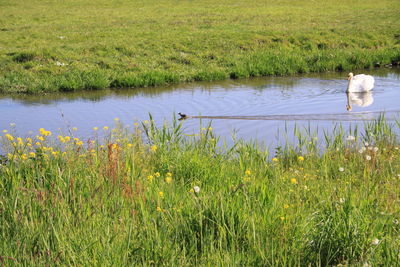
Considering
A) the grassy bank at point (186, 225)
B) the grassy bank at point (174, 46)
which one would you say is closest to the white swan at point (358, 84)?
the grassy bank at point (174, 46)

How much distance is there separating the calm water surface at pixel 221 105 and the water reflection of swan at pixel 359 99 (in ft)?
0.08

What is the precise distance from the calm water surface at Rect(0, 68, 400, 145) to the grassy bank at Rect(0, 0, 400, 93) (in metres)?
1.15

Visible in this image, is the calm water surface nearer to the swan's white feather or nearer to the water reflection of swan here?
the water reflection of swan

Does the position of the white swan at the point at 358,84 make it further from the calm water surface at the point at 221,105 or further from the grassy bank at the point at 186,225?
the grassy bank at the point at 186,225

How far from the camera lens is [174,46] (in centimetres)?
2391

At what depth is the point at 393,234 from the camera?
190 inches

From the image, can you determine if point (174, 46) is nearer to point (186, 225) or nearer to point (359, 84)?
point (359, 84)

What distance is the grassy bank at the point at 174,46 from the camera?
18984 mm

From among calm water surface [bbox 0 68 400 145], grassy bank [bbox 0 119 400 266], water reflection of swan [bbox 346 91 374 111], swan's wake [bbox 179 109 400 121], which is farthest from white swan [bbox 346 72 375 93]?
grassy bank [bbox 0 119 400 266]

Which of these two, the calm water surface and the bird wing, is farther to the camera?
the bird wing

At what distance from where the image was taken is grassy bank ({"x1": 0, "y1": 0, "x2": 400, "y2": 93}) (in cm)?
1898

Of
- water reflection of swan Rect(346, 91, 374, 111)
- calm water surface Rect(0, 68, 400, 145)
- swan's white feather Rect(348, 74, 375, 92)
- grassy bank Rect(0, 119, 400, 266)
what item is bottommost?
water reflection of swan Rect(346, 91, 374, 111)

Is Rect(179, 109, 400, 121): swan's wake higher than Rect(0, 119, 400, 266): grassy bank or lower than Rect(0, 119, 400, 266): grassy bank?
lower

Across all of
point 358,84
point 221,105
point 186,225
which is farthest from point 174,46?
point 186,225
